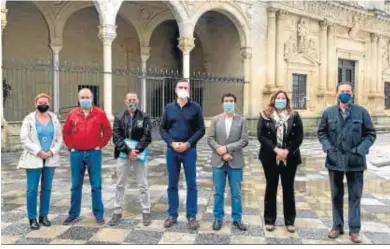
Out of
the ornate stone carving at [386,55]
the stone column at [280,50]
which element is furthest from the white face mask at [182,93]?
the ornate stone carving at [386,55]

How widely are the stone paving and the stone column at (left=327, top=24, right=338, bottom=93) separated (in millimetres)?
11622

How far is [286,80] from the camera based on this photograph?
17.8m

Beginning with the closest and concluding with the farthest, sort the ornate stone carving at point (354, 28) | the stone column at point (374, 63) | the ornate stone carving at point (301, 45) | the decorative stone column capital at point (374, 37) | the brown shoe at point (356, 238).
Answer: the brown shoe at point (356, 238)
the ornate stone carving at point (301, 45)
the ornate stone carving at point (354, 28)
the decorative stone column capital at point (374, 37)
the stone column at point (374, 63)

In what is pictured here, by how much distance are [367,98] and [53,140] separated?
20305mm

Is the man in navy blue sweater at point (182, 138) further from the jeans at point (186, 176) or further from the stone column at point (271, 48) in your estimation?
the stone column at point (271, 48)

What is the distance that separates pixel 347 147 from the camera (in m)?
Result: 4.40

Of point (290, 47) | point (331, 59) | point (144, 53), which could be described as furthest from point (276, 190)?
point (331, 59)

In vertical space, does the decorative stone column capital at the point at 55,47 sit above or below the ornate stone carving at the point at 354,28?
below

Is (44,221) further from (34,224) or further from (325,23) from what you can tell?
(325,23)

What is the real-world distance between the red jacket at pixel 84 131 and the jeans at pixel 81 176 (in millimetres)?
98

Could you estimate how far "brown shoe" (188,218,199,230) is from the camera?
15.6 ft

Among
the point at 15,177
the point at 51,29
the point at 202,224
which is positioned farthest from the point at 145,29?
the point at 202,224

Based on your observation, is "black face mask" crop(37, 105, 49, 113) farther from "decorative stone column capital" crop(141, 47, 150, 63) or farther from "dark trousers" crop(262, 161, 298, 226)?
"decorative stone column capital" crop(141, 47, 150, 63)

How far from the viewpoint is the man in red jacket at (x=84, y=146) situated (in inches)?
193
